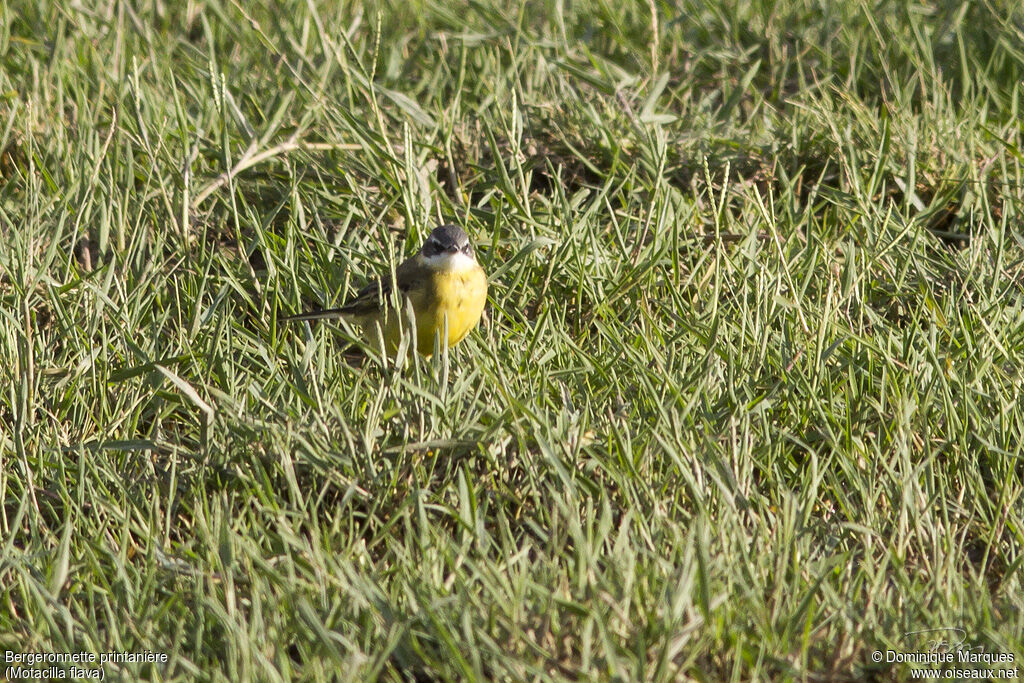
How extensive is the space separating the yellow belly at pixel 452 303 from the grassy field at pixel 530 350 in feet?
0.41

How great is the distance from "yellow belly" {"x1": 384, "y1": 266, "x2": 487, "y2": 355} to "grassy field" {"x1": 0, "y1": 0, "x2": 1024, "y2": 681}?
12cm

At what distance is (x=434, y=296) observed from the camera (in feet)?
14.6

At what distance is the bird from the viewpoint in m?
4.38

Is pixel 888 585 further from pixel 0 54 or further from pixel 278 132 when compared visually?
pixel 0 54

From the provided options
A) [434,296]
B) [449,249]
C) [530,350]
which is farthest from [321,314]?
[530,350]

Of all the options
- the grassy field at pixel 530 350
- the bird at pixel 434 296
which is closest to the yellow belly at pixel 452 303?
the bird at pixel 434 296

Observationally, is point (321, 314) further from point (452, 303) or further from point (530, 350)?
point (530, 350)

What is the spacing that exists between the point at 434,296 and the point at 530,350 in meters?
0.43

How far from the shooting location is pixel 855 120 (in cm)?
573

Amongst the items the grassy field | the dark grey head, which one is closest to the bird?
the dark grey head

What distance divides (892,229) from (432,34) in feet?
9.09

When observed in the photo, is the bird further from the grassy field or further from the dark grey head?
the grassy field

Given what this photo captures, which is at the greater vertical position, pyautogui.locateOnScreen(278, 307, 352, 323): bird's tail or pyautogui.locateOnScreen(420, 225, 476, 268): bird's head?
pyautogui.locateOnScreen(420, 225, 476, 268): bird's head

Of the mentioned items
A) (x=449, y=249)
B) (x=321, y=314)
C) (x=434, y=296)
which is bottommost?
(x=321, y=314)
